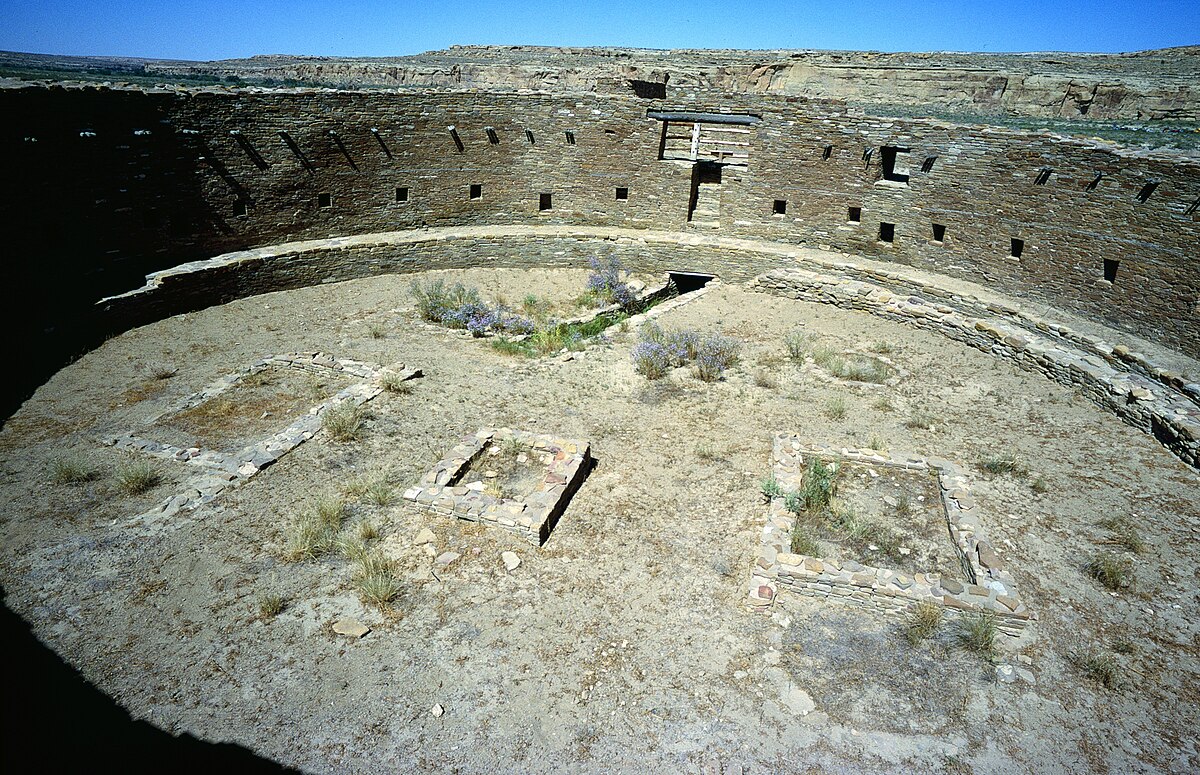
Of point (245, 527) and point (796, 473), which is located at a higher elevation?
point (796, 473)

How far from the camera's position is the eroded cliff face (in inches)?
987

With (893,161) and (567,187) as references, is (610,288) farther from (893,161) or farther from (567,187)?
(893,161)

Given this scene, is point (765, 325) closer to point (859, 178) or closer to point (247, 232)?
point (859, 178)

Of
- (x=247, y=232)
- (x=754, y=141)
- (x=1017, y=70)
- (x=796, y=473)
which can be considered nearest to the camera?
(x=796, y=473)

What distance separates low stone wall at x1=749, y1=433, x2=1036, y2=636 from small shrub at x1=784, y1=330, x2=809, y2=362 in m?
5.01

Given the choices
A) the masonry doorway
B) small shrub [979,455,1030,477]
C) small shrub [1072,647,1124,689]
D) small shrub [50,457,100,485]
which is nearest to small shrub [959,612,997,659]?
small shrub [1072,647,1124,689]

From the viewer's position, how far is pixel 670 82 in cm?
2941

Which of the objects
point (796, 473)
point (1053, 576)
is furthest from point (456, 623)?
point (1053, 576)

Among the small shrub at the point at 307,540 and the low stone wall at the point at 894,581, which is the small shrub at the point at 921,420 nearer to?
the low stone wall at the point at 894,581

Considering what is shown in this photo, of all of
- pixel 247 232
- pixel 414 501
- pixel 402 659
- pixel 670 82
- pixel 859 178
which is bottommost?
pixel 402 659

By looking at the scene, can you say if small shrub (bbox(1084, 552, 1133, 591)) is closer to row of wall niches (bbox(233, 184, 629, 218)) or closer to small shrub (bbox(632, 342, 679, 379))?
small shrub (bbox(632, 342, 679, 379))

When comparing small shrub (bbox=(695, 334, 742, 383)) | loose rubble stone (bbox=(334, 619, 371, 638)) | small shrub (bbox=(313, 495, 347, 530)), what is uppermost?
small shrub (bbox=(695, 334, 742, 383))

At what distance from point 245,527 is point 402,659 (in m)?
2.77

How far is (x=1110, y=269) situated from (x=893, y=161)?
5324 millimetres
